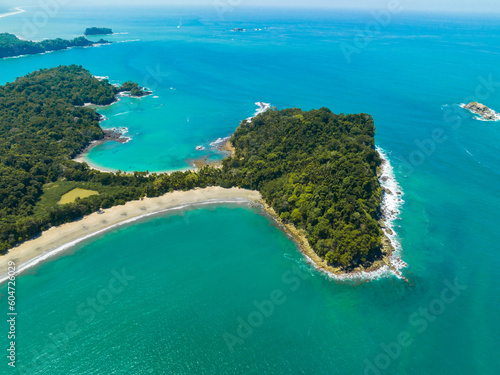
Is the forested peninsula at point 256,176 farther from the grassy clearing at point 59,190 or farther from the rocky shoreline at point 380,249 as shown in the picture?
the rocky shoreline at point 380,249

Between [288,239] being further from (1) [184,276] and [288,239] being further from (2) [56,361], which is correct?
(2) [56,361]

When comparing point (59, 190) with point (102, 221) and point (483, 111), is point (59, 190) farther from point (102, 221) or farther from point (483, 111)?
point (483, 111)

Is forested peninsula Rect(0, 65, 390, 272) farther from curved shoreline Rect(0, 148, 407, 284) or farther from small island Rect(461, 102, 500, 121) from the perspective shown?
small island Rect(461, 102, 500, 121)

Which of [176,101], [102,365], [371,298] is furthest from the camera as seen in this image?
[176,101]

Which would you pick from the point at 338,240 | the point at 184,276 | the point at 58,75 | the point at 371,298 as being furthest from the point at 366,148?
the point at 58,75

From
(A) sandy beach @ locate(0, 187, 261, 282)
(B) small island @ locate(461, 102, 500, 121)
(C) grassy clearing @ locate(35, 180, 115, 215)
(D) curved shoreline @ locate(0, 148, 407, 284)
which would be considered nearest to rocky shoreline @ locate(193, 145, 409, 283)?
(D) curved shoreline @ locate(0, 148, 407, 284)
